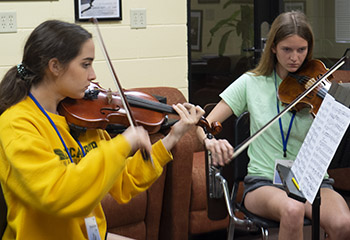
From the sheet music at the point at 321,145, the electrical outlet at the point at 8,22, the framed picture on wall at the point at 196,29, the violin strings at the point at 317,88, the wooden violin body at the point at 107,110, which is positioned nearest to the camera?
the sheet music at the point at 321,145

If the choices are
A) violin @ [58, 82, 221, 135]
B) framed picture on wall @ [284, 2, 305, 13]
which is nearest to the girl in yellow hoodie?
violin @ [58, 82, 221, 135]

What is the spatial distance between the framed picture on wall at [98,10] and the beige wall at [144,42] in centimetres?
3

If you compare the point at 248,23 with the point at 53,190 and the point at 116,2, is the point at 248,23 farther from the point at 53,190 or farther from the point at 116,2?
the point at 53,190

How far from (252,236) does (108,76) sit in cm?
119

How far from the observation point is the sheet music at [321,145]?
1525mm

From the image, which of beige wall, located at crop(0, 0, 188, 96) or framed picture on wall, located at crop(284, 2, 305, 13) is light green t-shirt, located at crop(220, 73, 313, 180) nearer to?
beige wall, located at crop(0, 0, 188, 96)

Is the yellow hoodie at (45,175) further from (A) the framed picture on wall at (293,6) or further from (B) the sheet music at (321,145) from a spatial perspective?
(A) the framed picture on wall at (293,6)

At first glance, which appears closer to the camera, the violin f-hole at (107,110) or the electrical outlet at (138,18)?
the violin f-hole at (107,110)

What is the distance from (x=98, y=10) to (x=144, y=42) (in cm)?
33

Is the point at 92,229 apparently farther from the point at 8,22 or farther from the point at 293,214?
the point at 8,22

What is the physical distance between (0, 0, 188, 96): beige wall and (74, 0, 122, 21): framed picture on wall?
0.03 metres

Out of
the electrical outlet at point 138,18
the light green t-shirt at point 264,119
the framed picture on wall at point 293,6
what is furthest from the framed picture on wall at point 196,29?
the light green t-shirt at point 264,119

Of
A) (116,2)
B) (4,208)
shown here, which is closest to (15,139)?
(4,208)

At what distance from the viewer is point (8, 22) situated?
2.99 meters
